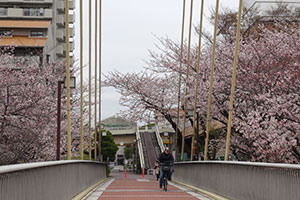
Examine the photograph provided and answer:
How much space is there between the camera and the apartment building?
58.4 metres

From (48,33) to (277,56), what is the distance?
42.5 meters

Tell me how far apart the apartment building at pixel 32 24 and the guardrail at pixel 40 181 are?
43427 mm

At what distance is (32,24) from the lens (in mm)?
61250

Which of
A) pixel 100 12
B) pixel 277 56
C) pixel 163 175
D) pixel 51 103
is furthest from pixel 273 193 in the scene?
pixel 100 12

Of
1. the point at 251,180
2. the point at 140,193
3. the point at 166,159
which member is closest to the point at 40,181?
the point at 251,180

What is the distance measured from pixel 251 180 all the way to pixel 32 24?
52444 mm

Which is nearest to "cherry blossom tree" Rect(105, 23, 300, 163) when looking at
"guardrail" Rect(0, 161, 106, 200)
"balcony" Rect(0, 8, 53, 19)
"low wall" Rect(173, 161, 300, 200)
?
"low wall" Rect(173, 161, 300, 200)

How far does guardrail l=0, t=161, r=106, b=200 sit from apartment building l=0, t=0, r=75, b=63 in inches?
1710

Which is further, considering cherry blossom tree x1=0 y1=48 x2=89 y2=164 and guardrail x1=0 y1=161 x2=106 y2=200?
cherry blossom tree x1=0 y1=48 x2=89 y2=164

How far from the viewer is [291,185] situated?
934 centimetres

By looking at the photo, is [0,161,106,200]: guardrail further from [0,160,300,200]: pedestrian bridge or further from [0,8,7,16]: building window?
[0,8,7,16]: building window

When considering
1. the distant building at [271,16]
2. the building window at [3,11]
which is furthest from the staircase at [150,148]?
the distant building at [271,16]

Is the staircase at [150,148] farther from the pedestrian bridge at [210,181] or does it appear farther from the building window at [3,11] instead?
the pedestrian bridge at [210,181]

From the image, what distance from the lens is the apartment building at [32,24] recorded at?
5841cm
